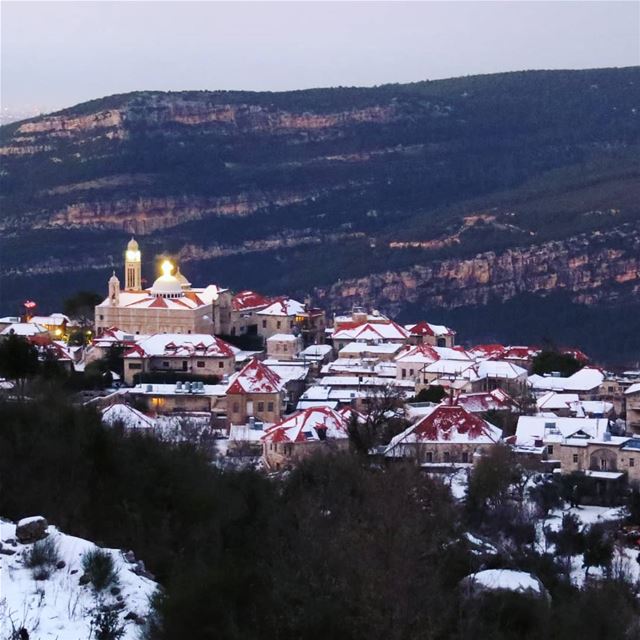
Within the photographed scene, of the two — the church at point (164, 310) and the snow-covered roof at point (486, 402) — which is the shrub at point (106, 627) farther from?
the church at point (164, 310)

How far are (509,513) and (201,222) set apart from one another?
10228 cm

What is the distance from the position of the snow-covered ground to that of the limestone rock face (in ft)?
0.25

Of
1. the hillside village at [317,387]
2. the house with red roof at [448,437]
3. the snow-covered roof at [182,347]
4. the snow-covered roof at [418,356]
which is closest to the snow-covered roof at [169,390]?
the hillside village at [317,387]

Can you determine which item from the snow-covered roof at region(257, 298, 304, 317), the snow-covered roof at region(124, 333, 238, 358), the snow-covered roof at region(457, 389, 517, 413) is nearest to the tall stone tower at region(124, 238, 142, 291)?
the snow-covered roof at region(257, 298, 304, 317)

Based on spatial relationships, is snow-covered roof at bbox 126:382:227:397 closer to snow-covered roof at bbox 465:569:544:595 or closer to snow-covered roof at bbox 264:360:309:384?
snow-covered roof at bbox 264:360:309:384

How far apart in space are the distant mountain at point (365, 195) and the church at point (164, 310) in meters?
31.3

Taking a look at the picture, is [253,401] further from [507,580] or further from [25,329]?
[507,580]

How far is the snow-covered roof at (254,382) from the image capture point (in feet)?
140

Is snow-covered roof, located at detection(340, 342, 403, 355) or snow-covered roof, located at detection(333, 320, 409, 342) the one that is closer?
snow-covered roof, located at detection(340, 342, 403, 355)

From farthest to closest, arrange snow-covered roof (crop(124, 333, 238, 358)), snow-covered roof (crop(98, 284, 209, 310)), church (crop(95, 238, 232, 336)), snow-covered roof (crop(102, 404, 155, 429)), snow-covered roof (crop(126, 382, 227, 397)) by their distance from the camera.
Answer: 1. snow-covered roof (crop(98, 284, 209, 310))
2. church (crop(95, 238, 232, 336))
3. snow-covered roof (crop(124, 333, 238, 358))
4. snow-covered roof (crop(126, 382, 227, 397))
5. snow-covered roof (crop(102, 404, 155, 429))

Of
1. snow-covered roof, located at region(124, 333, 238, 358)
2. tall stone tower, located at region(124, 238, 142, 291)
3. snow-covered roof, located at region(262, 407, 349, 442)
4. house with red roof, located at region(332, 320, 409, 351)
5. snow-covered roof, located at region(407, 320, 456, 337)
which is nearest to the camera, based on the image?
snow-covered roof, located at region(262, 407, 349, 442)

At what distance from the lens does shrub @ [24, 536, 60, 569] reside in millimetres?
16281

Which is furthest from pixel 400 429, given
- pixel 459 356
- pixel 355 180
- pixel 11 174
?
pixel 355 180

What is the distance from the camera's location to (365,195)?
13825 centimetres
